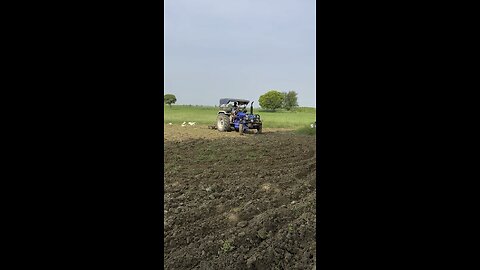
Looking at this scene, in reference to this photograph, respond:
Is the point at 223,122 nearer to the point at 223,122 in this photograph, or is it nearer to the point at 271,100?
the point at 223,122

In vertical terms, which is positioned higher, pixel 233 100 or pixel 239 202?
pixel 233 100

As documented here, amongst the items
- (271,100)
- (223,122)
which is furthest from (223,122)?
(271,100)

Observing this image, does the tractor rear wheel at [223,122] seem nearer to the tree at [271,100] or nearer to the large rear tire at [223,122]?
the large rear tire at [223,122]

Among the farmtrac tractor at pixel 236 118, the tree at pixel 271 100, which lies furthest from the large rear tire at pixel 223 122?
the tree at pixel 271 100

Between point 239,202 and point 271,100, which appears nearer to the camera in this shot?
point 239,202

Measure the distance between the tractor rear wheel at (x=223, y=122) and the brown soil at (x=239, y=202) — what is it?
0.10 metres

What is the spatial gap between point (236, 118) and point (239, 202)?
1.90 meters

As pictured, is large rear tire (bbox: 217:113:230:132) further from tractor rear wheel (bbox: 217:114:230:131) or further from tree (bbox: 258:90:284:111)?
tree (bbox: 258:90:284:111)

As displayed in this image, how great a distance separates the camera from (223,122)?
4.82 metres

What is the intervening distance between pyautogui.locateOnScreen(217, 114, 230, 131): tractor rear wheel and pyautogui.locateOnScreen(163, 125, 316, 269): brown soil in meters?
0.10
